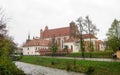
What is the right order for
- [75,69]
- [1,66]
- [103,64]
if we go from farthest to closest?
[75,69] < [103,64] < [1,66]

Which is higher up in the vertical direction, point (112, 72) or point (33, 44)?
point (33, 44)

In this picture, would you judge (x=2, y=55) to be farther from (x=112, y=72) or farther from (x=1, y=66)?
Answer: (x=112, y=72)

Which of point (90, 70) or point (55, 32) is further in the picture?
point (55, 32)

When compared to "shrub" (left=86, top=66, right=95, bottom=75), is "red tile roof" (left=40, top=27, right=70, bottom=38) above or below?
above

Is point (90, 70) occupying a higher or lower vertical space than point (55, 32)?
lower

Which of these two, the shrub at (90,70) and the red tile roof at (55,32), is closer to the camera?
the shrub at (90,70)

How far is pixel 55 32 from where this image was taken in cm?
13188

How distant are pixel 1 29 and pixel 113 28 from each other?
36266mm

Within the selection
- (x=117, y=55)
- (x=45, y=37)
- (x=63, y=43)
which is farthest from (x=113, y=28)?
(x=45, y=37)

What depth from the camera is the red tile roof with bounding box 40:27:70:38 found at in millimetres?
125381

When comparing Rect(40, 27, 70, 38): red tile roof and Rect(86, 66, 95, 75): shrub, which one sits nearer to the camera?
Rect(86, 66, 95, 75): shrub

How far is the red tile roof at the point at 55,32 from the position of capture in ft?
411

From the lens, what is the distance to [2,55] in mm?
25062

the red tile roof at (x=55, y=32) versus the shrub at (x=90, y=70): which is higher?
the red tile roof at (x=55, y=32)
